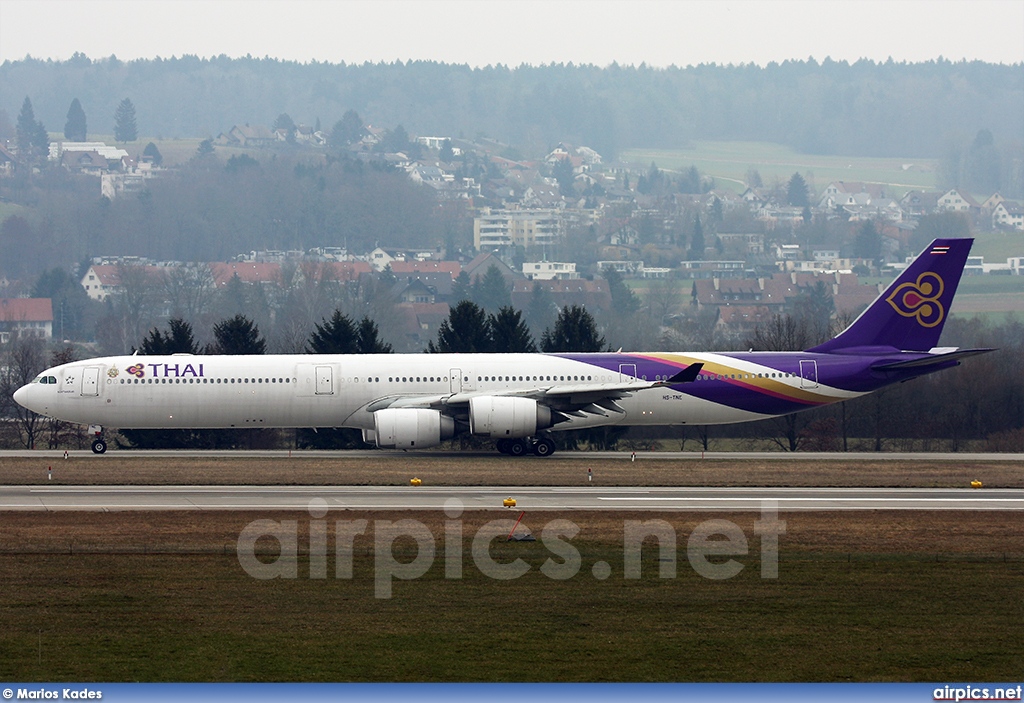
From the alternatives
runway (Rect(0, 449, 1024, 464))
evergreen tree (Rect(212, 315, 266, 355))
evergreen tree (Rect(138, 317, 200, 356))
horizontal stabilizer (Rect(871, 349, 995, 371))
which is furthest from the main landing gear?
evergreen tree (Rect(138, 317, 200, 356))

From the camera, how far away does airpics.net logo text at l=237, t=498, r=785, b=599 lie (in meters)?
25.5

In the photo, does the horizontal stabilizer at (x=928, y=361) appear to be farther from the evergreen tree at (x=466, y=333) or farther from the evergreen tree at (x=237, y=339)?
the evergreen tree at (x=237, y=339)

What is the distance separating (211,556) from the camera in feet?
88.8

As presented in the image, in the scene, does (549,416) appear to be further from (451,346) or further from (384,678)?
(384,678)

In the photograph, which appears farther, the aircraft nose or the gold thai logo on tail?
the aircraft nose

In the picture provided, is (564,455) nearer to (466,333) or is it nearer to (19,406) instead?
(466,333)

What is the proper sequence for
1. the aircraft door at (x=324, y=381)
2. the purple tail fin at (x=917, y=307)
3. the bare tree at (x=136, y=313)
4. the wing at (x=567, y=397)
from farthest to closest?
the bare tree at (x=136, y=313) < the purple tail fin at (x=917, y=307) < the aircraft door at (x=324, y=381) < the wing at (x=567, y=397)

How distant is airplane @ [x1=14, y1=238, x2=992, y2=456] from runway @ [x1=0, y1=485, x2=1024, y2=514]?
1169 centimetres

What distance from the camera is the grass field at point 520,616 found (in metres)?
19.0

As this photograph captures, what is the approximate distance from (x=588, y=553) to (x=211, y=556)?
7.21 metres

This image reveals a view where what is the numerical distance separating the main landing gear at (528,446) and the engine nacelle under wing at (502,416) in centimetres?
197

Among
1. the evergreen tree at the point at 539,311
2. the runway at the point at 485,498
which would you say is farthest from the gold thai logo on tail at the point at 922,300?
the evergreen tree at the point at 539,311

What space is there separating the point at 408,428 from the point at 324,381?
425 centimetres

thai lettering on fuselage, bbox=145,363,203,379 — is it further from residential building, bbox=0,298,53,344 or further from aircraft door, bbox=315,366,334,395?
residential building, bbox=0,298,53,344
